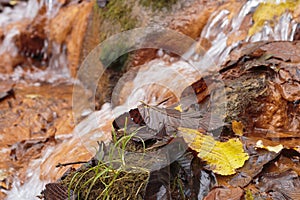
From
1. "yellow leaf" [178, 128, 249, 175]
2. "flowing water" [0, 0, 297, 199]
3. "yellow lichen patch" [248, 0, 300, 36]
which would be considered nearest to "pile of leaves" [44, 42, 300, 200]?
"yellow leaf" [178, 128, 249, 175]

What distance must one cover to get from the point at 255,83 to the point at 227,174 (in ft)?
2.80

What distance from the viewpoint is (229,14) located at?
4.39m

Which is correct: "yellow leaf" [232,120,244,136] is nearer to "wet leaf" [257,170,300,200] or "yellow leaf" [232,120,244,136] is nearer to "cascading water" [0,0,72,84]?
"wet leaf" [257,170,300,200]

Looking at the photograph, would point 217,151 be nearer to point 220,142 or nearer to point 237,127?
point 220,142

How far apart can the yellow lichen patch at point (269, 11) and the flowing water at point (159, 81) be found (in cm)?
5

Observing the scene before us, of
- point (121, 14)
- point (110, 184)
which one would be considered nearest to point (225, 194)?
point (110, 184)

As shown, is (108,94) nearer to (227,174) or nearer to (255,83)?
(255,83)

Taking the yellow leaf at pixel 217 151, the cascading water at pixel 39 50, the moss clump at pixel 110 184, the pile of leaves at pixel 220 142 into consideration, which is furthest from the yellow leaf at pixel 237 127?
the cascading water at pixel 39 50

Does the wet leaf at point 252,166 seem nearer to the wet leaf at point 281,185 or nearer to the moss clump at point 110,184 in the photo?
the wet leaf at point 281,185

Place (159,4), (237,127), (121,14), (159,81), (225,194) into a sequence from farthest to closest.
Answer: (121,14) < (159,4) < (159,81) < (237,127) < (225,194)

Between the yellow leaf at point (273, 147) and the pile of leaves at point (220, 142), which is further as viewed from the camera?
→ the yellow leaf at point (273, 147)

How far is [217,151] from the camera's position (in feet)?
6.95

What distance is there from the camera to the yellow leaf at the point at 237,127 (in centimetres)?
240

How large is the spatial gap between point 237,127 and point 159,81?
1.50 meters
